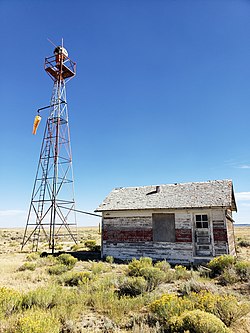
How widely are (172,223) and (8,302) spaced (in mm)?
9055

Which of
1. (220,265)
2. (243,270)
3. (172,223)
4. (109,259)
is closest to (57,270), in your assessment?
(109,259)

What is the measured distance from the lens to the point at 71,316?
17.2 ft

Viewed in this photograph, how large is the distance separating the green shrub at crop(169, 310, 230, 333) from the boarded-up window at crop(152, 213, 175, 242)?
26.9 ft

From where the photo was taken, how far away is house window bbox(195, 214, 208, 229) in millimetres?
12289

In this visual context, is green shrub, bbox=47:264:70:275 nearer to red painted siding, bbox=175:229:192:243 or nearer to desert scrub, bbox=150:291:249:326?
red painted siding, bbox=175:229:192:243

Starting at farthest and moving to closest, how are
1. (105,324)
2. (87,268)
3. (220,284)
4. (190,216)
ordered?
(190,216)
(87,268)
(220,284)
(105,324)

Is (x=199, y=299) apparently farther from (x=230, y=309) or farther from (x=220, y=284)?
(x=220, y=284)

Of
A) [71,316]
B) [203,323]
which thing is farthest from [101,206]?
[203,323]

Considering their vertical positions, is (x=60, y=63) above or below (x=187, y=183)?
above

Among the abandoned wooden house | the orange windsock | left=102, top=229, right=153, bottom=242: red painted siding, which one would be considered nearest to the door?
the abandoned wooden house

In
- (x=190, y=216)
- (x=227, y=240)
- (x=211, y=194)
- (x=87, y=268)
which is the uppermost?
(x=211, y=194)

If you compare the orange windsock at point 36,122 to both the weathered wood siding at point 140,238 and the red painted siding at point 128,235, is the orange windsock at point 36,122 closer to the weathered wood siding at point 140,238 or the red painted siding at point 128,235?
the weathered wood siding at point 140,238

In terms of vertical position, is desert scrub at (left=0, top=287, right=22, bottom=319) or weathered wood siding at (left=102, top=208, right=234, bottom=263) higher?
weathered wood siding at (left=102, top=208, right=234, bottom=263)

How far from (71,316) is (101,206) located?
31.6 ft
